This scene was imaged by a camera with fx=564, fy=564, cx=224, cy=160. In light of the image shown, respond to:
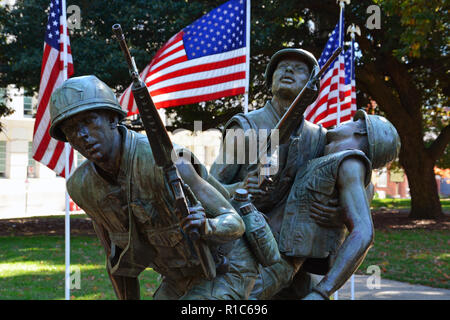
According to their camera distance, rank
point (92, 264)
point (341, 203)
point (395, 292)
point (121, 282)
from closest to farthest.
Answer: point (121, 282), point (341, 203), point (395, 292), point (92, 264)

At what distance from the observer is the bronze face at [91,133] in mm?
2740

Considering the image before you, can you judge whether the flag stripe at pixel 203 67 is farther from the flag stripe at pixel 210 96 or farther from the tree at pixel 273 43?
the tree at pixel 273 43

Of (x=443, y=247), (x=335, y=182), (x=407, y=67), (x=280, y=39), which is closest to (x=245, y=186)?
(x=335, y=182)

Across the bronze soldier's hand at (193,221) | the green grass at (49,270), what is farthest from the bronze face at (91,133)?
the green grass at (49,270)

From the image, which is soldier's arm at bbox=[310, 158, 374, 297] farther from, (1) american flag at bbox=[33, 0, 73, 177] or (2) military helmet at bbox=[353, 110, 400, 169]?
(1) american flag at bbox=[33, 0, 73, 177]

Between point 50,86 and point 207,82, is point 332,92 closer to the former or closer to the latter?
point 207,82

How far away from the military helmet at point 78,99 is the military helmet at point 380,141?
1.78 meters

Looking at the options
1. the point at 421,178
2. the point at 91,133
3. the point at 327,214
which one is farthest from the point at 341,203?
the point at 421,178

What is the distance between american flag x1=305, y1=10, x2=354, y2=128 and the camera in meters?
9.11

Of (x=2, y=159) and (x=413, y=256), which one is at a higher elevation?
(x=2, y=159)

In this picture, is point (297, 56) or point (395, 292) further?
point (395, 292)

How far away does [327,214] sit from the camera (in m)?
3.62

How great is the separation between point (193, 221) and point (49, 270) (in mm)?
9268
